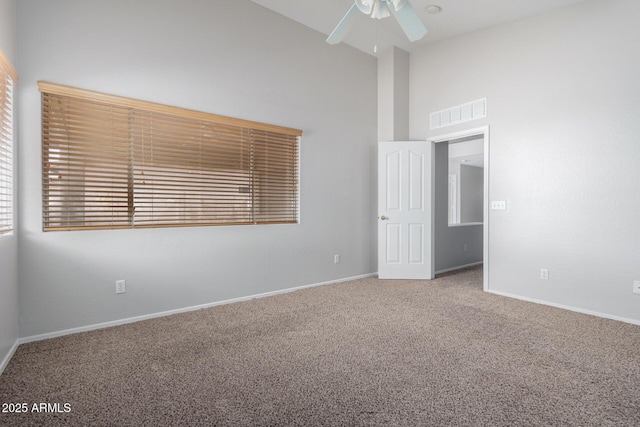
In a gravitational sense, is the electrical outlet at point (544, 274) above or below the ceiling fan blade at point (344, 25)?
below

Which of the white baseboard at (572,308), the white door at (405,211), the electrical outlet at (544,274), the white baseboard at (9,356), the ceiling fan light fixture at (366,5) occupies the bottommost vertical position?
the white baseboard at (572,308)

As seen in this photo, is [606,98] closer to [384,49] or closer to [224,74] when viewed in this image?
[384,49]

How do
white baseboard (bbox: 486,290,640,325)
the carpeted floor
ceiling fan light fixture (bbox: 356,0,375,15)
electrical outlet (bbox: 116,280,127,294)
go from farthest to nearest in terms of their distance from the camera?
white baseboard (bbox: 486,290,640,325) → electrical outlet (bbox: 116,280,127,294) → ceiling fan light fixture (bbox: 356,0,375,15) → the carpeted floor

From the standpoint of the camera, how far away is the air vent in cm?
398

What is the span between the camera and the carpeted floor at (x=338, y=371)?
62.4 inches

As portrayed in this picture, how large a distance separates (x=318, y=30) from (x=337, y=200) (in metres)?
2.16

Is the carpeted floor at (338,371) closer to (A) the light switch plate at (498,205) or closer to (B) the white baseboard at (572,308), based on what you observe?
(B) the white baseboard at (572,308)

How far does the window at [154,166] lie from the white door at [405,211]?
139 centimetres

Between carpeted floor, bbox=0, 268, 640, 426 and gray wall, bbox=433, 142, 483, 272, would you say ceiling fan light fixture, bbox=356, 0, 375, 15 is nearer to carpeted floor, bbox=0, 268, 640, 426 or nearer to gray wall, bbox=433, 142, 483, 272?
carpeted floor, bbox=0, 268, 640, 426

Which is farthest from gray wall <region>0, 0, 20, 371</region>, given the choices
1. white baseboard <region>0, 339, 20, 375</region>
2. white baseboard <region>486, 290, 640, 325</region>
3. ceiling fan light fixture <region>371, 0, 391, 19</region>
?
white baseboard <region>486, 290, 640, 325</region>

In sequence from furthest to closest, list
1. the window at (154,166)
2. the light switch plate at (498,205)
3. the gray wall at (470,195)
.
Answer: the gray wall at (470,195), the light switch plate at (498,205), the window at (154,166)

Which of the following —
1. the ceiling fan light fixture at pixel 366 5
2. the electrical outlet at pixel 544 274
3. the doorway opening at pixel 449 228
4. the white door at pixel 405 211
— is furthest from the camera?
the white door at pixel 405 211

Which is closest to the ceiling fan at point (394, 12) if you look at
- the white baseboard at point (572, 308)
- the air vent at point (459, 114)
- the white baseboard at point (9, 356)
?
the air vent at point (459, 114)

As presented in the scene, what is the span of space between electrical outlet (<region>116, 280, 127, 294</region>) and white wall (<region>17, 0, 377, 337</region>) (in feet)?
0.12
